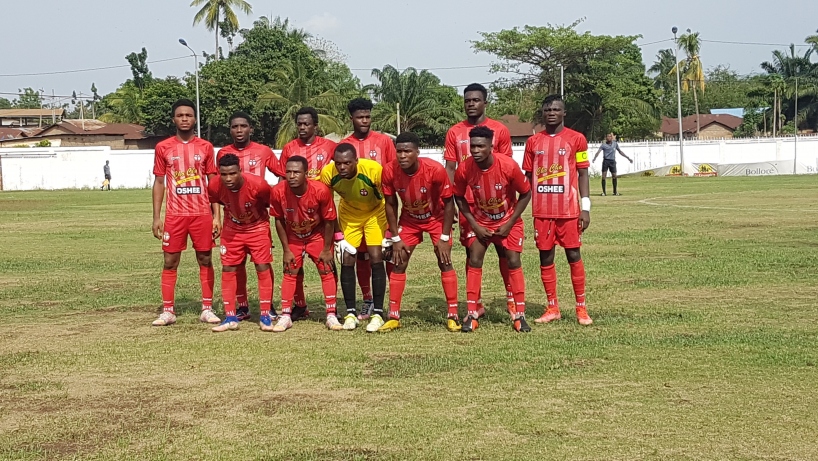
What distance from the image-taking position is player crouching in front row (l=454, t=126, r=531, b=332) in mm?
8344

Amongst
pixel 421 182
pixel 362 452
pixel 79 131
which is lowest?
pixel 362 452

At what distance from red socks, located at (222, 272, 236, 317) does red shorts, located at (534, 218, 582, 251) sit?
10.0ft

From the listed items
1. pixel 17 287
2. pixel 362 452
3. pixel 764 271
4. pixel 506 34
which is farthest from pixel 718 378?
pixel 506 34

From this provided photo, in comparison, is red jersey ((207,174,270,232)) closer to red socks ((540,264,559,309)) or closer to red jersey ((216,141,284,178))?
red jersey ((216,141,284,178))

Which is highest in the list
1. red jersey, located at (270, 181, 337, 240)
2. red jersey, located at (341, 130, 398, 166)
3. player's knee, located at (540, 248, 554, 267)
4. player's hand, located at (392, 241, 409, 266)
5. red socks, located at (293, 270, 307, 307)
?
red jersey, located at (341, 130, 398, 166)

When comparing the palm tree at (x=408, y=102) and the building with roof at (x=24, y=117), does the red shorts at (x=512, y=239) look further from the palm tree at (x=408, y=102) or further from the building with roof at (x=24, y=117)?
the building with roof at (x=24, y=117)

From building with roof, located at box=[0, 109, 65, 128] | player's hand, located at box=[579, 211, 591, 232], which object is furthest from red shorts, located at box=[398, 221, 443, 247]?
building with roof, located at box=[0, 109, 65, 128]

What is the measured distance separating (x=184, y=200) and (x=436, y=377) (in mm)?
3989

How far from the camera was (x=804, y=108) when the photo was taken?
8650 centimetres

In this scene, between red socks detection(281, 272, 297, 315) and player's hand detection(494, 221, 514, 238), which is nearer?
player's hand detection(494, 221, 514, 238)

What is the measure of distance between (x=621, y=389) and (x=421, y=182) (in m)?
3.17

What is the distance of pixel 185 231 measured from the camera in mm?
9344

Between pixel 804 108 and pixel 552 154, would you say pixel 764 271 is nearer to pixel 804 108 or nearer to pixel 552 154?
pixel 552 154

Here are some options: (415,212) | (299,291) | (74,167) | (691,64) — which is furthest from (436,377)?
(691,64)
